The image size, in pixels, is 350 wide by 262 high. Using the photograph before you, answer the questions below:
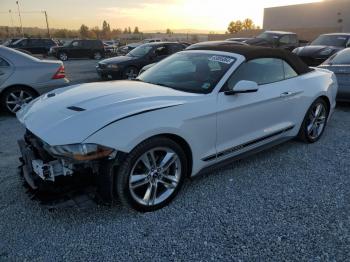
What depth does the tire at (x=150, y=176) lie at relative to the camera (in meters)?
2.84

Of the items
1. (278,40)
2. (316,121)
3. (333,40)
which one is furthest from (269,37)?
(316,121)

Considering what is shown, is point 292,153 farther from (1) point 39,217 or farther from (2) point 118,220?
(1) point 39,217

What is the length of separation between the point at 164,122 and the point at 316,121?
9.99 feet

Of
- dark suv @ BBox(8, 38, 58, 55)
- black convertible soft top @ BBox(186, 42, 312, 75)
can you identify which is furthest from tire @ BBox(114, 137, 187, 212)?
dark suv @ BBox(8, 38, 58, 55)

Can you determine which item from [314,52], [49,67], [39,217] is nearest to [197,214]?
[39,217]

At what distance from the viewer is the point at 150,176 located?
3.07m

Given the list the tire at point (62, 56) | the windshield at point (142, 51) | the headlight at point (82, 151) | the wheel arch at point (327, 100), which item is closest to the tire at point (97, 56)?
the tire at point (62, 56)

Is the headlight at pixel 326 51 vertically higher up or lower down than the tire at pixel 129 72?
higher up

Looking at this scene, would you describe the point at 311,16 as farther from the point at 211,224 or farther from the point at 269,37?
the point at 211,224

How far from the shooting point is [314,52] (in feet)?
35.0

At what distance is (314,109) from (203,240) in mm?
3097

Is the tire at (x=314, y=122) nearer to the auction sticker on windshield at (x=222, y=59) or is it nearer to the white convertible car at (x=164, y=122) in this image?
the white convertible car at (x=164, y=122)

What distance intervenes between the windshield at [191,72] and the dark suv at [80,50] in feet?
72.0

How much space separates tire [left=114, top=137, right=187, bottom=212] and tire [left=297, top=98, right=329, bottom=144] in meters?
2.39
